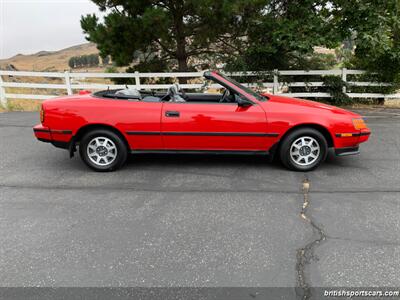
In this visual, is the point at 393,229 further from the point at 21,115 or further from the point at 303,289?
the point at 21,115

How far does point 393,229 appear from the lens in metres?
3.09

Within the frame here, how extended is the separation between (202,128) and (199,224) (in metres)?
1.59

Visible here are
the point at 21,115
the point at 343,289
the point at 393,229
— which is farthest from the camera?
the point at 21,115

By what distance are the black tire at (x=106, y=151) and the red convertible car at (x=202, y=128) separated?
0.04 feet

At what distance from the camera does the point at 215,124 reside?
4434 millimetres

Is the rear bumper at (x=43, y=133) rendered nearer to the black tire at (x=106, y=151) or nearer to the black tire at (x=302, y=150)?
the black tire at (x=106, y=151)

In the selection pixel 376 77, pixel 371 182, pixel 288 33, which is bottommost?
pixel 371 182

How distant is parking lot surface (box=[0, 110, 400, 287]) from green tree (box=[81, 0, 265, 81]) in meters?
5.81

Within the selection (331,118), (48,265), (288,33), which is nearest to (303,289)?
(48,265)

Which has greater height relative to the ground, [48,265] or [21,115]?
[21,115]

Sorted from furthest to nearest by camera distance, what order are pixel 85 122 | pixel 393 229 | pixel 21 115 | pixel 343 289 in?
1. pixel 21 115
2. pixel 85 122
3. pixel 393 229
4. pixel 343 289

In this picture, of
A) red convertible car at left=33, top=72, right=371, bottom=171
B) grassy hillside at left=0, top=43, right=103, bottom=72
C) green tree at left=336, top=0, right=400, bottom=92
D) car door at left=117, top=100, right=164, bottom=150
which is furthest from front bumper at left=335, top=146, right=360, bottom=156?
grassy hillside at left=0, top=43, right=103, bottom=72

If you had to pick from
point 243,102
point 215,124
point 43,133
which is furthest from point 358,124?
point 43,133

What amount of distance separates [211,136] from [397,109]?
24.9ft
